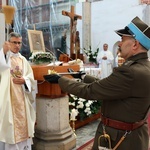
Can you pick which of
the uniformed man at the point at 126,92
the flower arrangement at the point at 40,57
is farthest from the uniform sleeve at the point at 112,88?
the flower arrangement at the point at 40,57

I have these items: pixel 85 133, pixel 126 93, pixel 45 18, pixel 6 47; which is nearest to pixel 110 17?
pixel 45 18

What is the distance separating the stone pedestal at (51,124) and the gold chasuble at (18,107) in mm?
380

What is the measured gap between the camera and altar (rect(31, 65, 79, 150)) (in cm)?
286

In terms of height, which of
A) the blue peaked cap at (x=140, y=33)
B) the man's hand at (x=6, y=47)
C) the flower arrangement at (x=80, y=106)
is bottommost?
the flower arrangement at (x=80, y=106)

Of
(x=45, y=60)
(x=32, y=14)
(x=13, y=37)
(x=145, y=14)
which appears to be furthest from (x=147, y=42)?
(x=32, y=14)

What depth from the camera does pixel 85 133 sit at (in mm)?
3789

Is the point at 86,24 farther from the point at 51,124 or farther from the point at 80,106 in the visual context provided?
the point at 51,124

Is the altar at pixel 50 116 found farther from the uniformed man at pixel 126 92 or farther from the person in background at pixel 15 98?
the uniformed man at pixel 126 92

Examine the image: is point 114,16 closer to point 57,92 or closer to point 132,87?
point 57,92

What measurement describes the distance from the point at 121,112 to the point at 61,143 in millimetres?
1661

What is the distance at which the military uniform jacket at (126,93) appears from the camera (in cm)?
136

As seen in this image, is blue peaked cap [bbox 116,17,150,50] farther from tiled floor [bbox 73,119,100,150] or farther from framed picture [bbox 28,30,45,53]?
framed picture [bbox 28,30,45,53]

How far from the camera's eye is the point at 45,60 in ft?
9.95

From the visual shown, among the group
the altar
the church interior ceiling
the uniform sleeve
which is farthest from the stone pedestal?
the church interior ceiling
